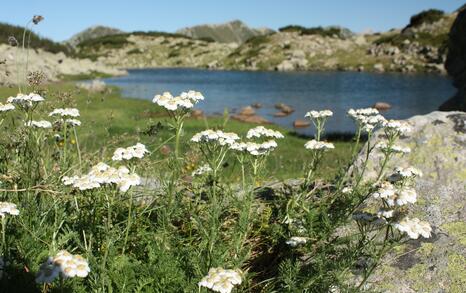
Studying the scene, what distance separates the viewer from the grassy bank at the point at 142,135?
22.1ft

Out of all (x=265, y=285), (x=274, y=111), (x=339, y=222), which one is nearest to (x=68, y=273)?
(x=265, y=285)

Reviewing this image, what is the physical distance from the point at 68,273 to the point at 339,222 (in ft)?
9.59

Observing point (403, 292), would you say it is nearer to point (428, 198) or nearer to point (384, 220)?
point (384, 220)

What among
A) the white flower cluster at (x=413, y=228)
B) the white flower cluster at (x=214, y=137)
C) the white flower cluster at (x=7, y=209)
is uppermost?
the white flower cluster at (x=214, y=137)

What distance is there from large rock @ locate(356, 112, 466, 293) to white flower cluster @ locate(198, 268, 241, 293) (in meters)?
1.92

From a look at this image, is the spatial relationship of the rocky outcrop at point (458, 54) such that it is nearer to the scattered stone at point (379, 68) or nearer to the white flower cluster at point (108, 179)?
the white flower cluster at point (108, 179)

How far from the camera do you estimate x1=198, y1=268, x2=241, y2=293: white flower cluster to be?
2802mm

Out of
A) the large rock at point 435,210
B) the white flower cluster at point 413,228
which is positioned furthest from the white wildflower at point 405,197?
the large rock at point 435,210

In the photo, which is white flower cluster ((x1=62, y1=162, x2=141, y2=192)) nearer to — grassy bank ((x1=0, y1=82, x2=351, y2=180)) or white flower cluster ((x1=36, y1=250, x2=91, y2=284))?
white flower cluster ((x1=36, y1=250, x2=91, y2=284))

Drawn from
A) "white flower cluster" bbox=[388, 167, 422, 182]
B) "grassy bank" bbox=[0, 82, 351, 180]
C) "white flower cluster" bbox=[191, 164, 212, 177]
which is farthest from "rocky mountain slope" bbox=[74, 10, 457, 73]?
"white flower cluster" bbox=[388, 167, 422, 182]

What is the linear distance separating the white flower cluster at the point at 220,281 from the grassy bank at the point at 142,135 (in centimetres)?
261

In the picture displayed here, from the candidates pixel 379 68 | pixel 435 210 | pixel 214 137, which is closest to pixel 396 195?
pixel 214 137

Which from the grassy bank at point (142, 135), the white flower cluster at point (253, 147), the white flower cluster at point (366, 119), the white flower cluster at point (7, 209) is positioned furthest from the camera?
the grassy bank at point (142, 135)

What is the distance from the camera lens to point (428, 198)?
5.59 meters
